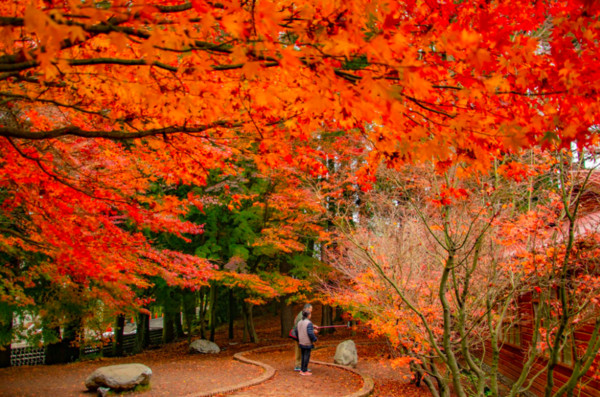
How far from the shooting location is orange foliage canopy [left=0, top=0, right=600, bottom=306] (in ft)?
6.96

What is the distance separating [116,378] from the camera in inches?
317

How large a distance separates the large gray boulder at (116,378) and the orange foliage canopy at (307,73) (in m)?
4.58

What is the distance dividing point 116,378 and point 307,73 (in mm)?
7883

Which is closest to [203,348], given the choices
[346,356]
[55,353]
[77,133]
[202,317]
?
[202,317]

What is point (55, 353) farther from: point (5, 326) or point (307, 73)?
point (307, 73)

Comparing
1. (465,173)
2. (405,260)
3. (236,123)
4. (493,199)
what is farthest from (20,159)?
(405,260)

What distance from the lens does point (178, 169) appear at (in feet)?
16.4

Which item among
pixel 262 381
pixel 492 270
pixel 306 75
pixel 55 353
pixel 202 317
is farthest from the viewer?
pixel 202 317

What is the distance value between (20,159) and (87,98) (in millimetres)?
2050

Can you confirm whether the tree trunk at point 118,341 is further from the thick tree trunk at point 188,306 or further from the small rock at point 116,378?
the small rock at point 116,378

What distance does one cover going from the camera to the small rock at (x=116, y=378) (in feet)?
26.3

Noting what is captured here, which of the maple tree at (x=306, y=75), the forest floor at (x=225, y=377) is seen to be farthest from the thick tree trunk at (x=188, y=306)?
the maple tree at (x=306, y=75)

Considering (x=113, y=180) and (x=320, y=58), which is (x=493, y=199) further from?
(x=113, y=180)

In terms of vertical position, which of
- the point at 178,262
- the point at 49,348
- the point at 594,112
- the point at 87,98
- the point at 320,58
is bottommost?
the point at 49,348
